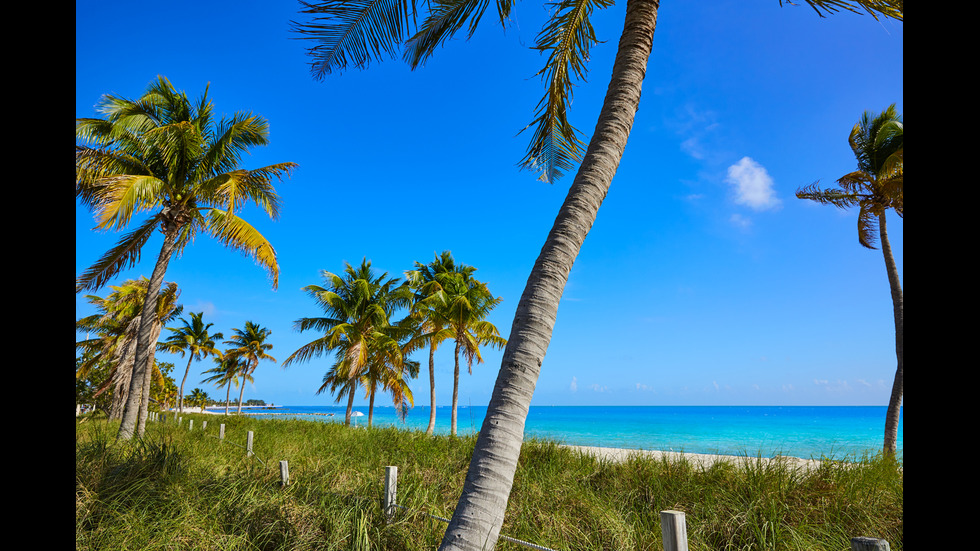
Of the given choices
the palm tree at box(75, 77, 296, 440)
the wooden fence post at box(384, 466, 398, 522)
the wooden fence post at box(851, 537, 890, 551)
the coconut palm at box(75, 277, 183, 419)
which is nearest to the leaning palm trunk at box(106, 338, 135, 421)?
the coconut palm at box(75, 277, 183, 419)

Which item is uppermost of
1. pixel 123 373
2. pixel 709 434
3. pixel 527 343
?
pixel 527 343

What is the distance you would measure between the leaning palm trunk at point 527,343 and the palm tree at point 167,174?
10.1 m

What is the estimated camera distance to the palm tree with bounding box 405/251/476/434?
22.2 m

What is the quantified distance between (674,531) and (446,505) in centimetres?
366

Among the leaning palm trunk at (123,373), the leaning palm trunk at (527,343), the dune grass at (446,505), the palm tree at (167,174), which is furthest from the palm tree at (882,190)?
the leaning palm trunk at (123,373)

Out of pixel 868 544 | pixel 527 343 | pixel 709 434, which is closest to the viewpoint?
pixel 868 544

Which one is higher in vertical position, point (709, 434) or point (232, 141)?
point (232, 141)

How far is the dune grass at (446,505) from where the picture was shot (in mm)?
4156

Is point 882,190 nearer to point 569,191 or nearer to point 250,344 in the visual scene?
point 569,191

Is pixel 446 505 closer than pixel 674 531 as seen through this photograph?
No

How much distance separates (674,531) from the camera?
9.67ft

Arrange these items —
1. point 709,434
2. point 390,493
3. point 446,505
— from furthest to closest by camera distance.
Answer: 1. point 709,434
2. point 446,505
3. point 390,493

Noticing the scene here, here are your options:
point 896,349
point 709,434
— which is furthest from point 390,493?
point 709,434
